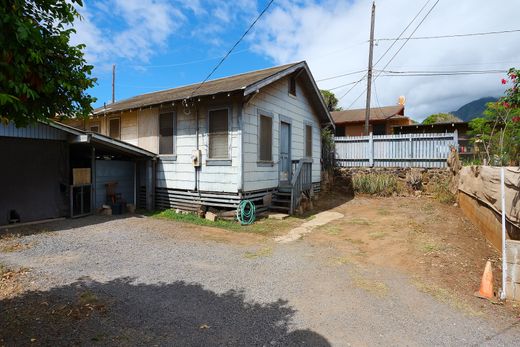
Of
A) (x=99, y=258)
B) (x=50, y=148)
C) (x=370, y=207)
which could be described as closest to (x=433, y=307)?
(x=99, y=258)

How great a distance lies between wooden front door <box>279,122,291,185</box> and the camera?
11297 millimetres

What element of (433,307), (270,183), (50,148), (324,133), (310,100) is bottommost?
(433,307)

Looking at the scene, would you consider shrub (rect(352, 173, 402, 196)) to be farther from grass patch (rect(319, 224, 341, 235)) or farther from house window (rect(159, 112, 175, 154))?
house window (rect(159, 112, 175, 154))

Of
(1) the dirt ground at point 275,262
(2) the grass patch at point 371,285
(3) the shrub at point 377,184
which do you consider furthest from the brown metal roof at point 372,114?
(2) the grass patch at point 371,285

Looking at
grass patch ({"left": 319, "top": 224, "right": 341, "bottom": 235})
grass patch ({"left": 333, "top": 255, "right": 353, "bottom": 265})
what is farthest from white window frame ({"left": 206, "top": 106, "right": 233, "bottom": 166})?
grass patch ({"left": 333, "top": 255, "right": 353, "bottom": 265})

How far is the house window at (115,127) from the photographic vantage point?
12448mm

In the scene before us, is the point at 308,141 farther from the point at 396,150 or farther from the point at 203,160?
the point at 203,160

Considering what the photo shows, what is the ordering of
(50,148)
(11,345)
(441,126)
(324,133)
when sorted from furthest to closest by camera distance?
(441,126), (324,133), (50,148), (11,345)

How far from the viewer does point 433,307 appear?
3838 millimetres

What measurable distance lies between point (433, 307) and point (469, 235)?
4305 millimetres

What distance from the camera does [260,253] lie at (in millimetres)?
6098

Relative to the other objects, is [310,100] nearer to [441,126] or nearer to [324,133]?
[324,133]

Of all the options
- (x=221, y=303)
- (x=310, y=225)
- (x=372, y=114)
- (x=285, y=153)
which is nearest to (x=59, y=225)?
(x=221, y=303)

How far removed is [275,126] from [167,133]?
3.77 metres
